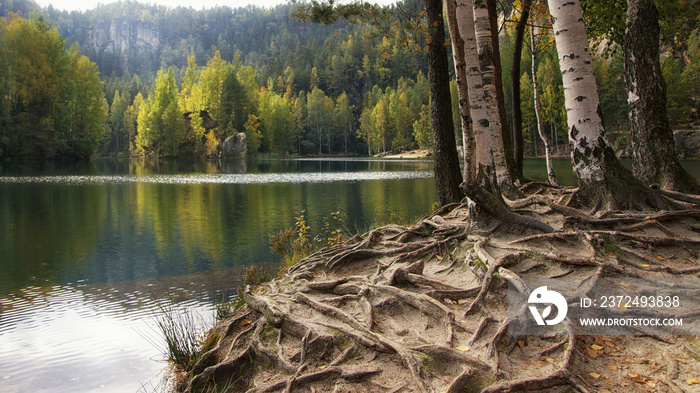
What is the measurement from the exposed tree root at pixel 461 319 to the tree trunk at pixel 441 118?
3.40m

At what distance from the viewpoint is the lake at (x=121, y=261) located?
6.53 m

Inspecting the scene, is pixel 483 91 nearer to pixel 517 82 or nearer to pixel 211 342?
pixel 211 342

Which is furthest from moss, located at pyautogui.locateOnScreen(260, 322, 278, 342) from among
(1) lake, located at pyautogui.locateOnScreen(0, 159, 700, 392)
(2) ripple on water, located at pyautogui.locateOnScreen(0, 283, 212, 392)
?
(2) ripple on water, located at pyautogui.locateOnScreen(0, 283, 212, 392)

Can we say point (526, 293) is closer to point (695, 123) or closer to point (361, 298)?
point (361, 298)

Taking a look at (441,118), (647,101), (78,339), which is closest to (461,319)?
(647,101)

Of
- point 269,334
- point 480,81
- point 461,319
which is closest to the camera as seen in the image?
point 461,319

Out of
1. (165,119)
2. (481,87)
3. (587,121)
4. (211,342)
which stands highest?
(165,119)

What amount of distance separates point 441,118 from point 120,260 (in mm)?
9929

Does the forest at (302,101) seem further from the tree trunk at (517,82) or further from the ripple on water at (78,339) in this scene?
the ripple on water at (78,339)

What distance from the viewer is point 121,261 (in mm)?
12781

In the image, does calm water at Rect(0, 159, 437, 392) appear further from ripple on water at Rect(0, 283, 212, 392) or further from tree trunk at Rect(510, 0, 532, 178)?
tree trunk at Rect(510, 0, 532, 178)

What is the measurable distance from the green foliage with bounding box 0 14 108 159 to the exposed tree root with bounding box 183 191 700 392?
218 feet

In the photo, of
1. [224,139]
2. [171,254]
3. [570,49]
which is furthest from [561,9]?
[224,139]

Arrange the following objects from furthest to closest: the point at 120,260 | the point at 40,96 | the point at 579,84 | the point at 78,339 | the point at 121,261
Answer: the point at 40,96 < the point at 120,260 < the point at 121,261 < the point at 78,339 < the point at 579,84
